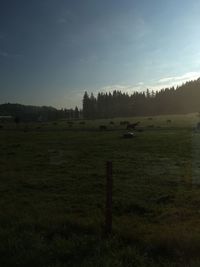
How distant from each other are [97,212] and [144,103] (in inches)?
6876

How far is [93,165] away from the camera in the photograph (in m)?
25.4

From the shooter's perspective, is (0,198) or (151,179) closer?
(0,198)

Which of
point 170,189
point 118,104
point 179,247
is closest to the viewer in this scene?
point 179,247

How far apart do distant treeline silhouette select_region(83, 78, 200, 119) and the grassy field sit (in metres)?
155

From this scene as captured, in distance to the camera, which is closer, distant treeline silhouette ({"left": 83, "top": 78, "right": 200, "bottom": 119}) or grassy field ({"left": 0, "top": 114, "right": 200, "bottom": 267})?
grassy field ({"left": 0, "top": 114, "right": 200, "bottom": 267})

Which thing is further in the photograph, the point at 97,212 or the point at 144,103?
the point at 144,103

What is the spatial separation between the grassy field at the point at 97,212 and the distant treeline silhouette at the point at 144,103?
155 m

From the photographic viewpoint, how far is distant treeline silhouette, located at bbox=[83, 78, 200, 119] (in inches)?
7141

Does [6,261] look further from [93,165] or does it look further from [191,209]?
[93,165]

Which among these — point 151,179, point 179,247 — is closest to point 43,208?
point 179,247

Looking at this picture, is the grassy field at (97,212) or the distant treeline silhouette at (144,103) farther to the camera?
the distant treeline silhouette at (144,103)

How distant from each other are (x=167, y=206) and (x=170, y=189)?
3.12 meters

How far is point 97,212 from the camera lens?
13062 millimetres

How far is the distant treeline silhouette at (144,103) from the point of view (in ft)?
595
